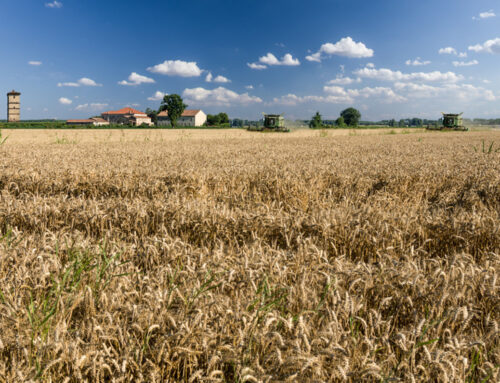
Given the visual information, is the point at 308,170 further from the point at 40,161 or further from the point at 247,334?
the point at 40,161

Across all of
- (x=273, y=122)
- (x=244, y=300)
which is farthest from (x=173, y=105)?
(x=244, y=300)

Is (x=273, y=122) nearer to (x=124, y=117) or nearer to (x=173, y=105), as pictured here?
(x=173, y=105)

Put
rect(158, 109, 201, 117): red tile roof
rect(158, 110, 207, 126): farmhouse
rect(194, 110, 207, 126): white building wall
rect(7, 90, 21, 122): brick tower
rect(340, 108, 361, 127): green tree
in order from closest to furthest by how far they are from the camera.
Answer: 1. rect(7, 90, 21, 122): brick tower
2. rect(158, 110, 207, 126): farmhouse
3. rect(158, 109, 201, 117): red tile roof
4. rect(194, 110, 207, 126): white building wall
5. rect(340, 108, 361, 127): green tree

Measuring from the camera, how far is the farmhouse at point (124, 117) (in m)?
142

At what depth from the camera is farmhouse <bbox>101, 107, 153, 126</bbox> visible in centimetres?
14154

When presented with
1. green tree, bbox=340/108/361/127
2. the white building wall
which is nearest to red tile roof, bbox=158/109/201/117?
the white building wall

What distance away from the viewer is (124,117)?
145 metres

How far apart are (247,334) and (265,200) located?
355cm

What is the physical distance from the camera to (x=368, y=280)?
221 cm

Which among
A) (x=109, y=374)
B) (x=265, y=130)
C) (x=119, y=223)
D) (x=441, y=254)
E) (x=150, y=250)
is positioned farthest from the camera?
(x=265, y=130)

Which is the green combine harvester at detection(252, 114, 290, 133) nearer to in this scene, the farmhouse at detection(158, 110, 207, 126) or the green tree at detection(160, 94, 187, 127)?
the green tree at detection(160, 94, 187, 127)

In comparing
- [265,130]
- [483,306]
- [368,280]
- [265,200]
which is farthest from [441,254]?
[265,130]

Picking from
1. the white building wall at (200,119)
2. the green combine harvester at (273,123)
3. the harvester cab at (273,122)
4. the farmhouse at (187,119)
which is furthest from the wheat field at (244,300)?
the white building wall at (200,119)

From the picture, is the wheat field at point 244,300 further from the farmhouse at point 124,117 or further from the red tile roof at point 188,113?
the farmhouse at point 124,117
